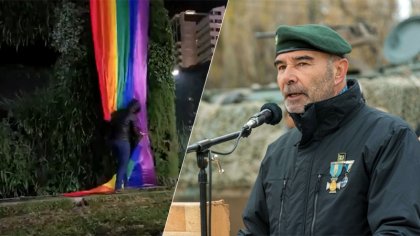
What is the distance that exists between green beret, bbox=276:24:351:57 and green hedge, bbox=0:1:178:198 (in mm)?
410

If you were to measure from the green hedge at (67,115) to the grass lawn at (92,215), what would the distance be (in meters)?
0.03

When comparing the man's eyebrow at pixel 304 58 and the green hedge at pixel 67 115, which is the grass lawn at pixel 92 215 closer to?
the green hedge at pixel 67 115

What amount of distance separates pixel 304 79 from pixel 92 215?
654 millimetres

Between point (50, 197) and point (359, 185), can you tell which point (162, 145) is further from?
point (359, 185)

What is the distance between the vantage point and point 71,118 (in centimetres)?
147

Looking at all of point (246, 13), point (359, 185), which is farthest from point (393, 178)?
point (246, 13)

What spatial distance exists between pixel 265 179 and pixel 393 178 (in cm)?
43

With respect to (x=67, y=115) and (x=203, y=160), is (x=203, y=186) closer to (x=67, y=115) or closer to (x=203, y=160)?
(x=203, y=160)

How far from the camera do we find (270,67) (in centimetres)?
1259

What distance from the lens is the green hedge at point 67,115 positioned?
1432mm

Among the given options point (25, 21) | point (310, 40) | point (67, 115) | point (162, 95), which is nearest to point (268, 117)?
point (310, 40)

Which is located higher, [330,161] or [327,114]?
[327,114]

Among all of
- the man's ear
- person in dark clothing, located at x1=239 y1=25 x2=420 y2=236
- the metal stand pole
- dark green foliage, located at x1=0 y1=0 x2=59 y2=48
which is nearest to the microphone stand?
the metal stand pole

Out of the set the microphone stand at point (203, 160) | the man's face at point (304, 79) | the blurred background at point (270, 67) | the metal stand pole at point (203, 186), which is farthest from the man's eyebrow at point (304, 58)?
the blurred background at point (270, 67)
